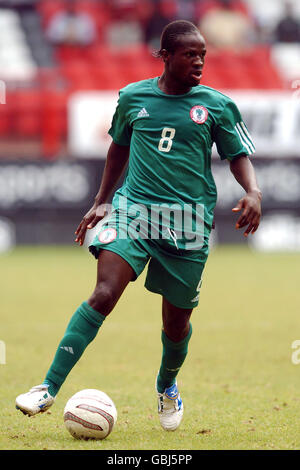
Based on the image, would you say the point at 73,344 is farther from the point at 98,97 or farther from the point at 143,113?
the point at 98,97

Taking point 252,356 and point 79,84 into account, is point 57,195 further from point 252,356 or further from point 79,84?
point 252,356

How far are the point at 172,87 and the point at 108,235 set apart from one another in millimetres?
856

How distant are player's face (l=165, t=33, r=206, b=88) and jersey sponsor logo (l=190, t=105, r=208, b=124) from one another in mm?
144

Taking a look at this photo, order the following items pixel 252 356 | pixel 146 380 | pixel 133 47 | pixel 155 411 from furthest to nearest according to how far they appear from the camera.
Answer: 1. pixel 133 47
2. pixel 252 356
3. pixel 146 380
4. pixel 155 411

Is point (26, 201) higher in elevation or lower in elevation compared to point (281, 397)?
lower

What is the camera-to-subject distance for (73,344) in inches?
170

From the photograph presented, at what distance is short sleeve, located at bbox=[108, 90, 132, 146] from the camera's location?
4.74m

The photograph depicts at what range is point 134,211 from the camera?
4.59m

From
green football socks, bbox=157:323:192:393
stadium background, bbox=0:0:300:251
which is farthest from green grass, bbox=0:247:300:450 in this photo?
stadium background, bbox=0:0:300:251

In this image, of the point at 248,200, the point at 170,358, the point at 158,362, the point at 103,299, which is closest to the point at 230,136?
the point at 248,200
